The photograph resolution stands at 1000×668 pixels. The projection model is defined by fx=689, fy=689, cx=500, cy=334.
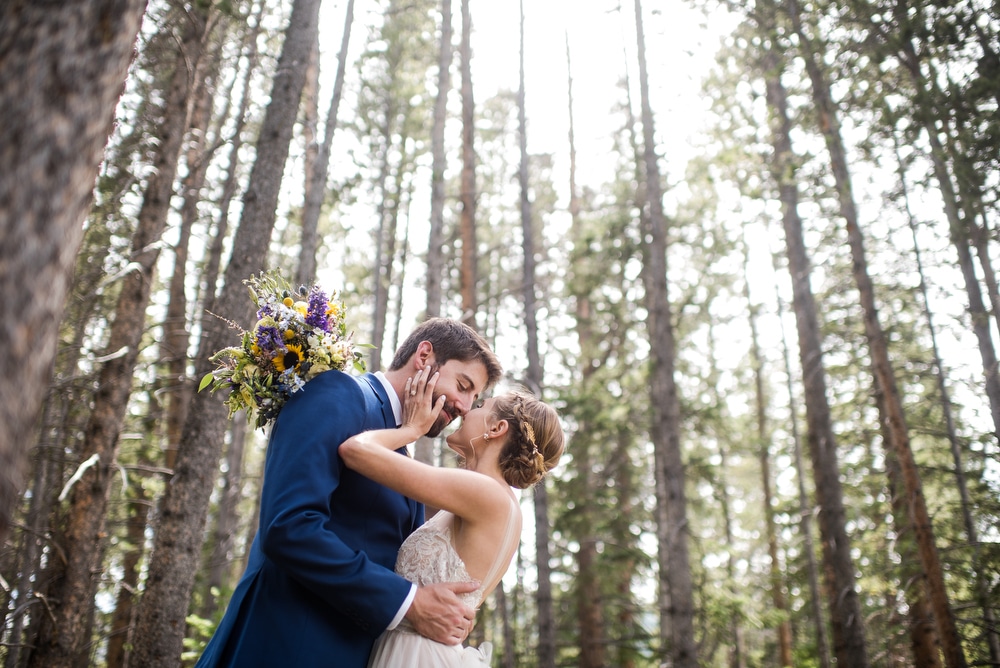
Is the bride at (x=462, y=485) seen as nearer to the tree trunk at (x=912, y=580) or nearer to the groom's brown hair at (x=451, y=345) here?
the groom's brown hair at (x=451, y=345)

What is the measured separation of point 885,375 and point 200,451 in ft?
26.4

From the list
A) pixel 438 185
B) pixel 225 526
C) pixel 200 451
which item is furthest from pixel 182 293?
pixel 200 451

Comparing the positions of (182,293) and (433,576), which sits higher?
(182,293)

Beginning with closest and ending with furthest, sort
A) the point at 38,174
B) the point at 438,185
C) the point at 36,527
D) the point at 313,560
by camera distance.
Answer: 1. the point at 38,174
2. the point at 313,560
3. the point at 36,527
4. the point at 438,185

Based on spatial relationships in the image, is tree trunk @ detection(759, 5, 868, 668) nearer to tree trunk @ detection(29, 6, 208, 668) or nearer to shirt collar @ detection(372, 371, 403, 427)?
tree trunk @ detection(29, 6, 208, 668)

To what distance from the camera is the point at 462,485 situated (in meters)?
2.58

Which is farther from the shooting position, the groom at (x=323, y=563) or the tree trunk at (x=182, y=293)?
the tree trunk at (x=182, y=293)

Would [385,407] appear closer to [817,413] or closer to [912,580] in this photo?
[912,580]

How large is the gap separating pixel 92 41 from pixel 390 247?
59.9 ft

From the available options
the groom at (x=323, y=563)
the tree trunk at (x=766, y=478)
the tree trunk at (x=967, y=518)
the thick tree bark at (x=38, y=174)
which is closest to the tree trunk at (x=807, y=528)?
the tree trunk at (x=766, y=478)

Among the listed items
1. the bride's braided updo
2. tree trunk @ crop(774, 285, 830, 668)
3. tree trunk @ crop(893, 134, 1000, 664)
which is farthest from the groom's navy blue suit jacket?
tree trunk @ crop(774, 285, 830, 668)

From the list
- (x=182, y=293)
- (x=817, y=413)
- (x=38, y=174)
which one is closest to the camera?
(x=38, y=174)

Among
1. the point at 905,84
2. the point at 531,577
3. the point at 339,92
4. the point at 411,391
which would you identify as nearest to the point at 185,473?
the point at 411,391

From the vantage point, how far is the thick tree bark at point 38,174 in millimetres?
1104
